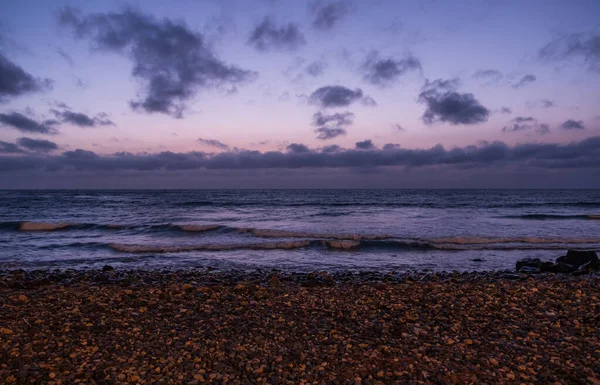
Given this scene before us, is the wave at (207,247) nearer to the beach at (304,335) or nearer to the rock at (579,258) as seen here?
the beach at (304,335)

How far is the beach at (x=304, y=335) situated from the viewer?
185 inches

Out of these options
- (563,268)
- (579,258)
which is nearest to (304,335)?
(563,268)

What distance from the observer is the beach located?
471 centimetres

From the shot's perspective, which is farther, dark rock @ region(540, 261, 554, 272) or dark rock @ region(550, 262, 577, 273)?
dark rock @ region(540, 261, 554, 272)

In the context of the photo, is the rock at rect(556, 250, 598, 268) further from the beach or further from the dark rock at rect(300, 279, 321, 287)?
the dark rock at rect(300, 279, 321, 287)

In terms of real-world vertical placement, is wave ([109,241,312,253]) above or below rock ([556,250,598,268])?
below

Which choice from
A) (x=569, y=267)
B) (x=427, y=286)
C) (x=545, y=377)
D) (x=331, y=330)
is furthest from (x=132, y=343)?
(x=569, y=267)

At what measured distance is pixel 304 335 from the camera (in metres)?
5.96

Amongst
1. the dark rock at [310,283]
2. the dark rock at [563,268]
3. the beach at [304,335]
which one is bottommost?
the dark rock at [563,268]

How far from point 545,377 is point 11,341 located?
7.52 m

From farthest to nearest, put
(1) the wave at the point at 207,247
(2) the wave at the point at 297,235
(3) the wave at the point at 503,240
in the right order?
(2) the wave at the point at 297,235, (3) the wave at the point at 503,240, (1) the wave at the point at 207,247

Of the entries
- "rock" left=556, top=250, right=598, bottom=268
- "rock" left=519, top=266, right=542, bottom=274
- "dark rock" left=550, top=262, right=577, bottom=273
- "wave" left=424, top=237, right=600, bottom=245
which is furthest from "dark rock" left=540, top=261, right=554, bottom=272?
"wave" left=424, top=237, right=600, bottom=245

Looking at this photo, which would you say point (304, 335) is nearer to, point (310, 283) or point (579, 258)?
point (310, 283)

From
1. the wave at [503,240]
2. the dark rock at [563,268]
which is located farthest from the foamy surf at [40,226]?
the dark rock at [563,268]
